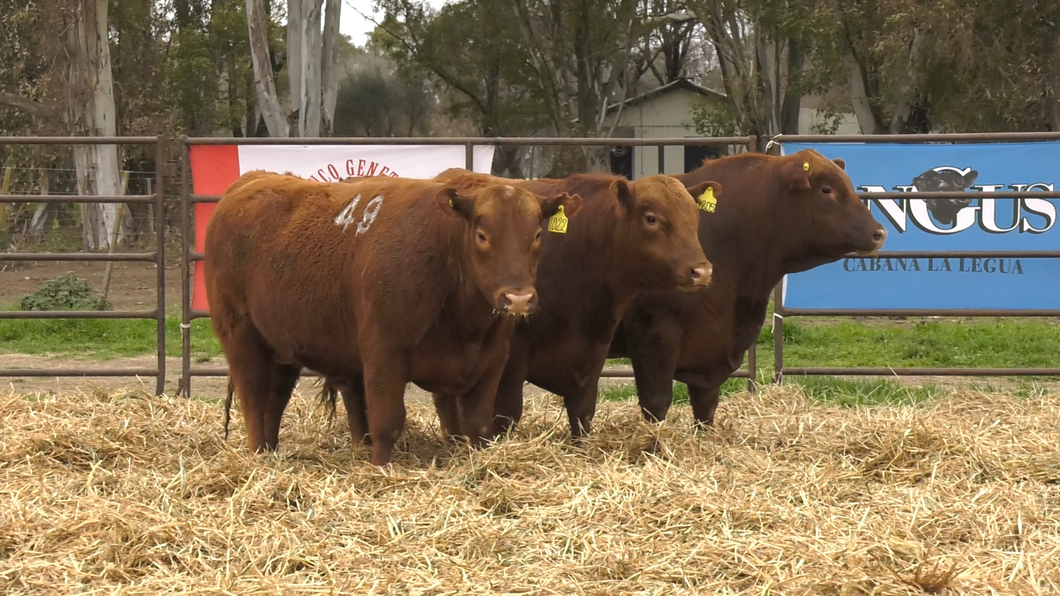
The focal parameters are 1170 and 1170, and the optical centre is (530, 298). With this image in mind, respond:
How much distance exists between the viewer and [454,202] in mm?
4652

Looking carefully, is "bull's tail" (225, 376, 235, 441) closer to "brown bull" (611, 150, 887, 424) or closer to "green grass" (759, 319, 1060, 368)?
"brown bull" (611, 150, 887, 424)

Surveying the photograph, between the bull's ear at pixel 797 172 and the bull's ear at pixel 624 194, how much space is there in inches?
33.6

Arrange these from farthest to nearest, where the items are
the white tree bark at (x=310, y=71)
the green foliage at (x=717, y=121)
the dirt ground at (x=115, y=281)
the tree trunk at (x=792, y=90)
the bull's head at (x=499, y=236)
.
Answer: the green foliage at (x=717, y=121), the tree trunk at (x=792, y=90), the white tree bark at (x=310, y=71), the dirt ground at (x=115, y=281), the bull's head at (x=499, y=236)

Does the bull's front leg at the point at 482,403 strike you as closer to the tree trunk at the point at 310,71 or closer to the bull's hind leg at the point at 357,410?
the bull's hind leg at the point at 357,410

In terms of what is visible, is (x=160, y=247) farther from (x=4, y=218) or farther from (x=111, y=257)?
(x=4, y=218)

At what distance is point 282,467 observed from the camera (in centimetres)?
498

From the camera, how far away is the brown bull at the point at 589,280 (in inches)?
203

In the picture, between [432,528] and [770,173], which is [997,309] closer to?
[770,173]

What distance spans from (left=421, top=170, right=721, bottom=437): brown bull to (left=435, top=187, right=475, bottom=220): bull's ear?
2.05 feet

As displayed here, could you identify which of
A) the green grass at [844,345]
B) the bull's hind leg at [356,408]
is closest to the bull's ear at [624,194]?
the bull's hind leg at [356,408]

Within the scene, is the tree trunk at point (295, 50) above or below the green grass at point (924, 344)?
above

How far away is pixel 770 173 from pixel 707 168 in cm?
34

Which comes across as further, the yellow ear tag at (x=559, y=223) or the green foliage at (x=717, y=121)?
the green foliage at (x=717, y=121)

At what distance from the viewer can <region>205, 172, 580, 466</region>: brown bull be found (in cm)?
468
